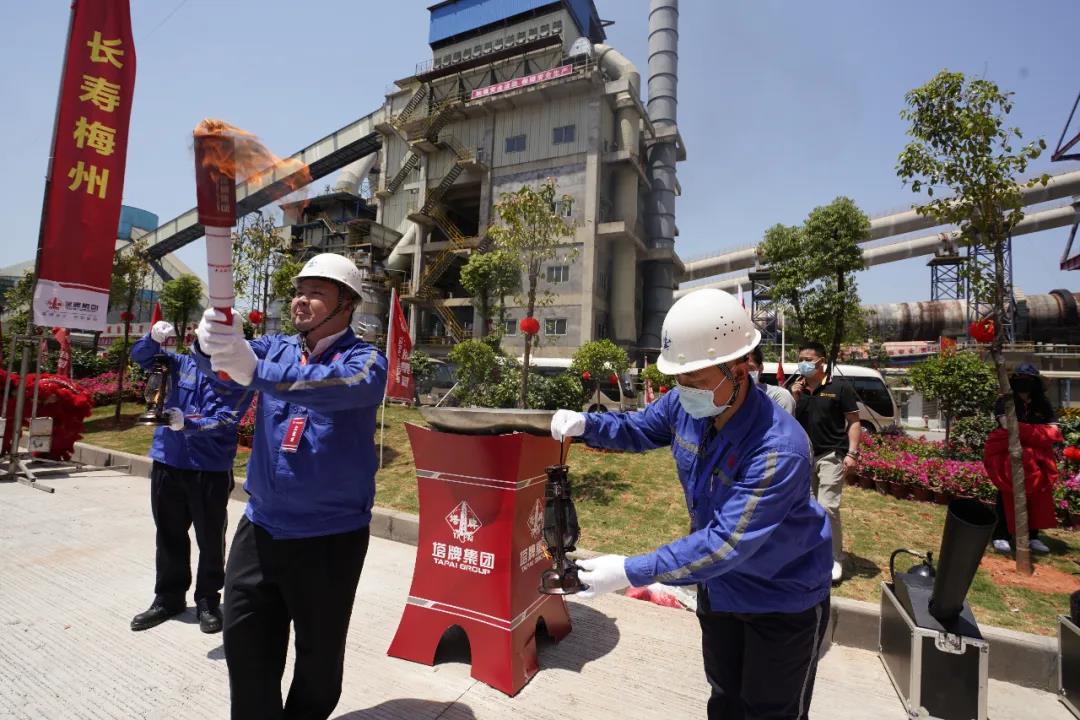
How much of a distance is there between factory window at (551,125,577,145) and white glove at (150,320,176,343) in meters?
29.5

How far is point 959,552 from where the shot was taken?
259cm

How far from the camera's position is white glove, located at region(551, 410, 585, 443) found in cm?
230

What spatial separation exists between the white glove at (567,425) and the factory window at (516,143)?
105 ft

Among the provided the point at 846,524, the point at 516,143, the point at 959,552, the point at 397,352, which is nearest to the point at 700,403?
the point at 959,552

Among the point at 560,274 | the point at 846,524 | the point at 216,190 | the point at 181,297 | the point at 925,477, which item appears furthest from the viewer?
the point at 560,274

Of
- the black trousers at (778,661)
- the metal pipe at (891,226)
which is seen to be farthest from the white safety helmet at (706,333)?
the metal pipe at (891,226)

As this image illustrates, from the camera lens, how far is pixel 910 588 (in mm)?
3062

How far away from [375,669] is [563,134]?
102 feet

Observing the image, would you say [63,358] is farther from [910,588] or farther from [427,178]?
[427,178]

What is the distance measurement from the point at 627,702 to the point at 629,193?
102 feet

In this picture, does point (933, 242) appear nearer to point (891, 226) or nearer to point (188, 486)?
point (891, 226)

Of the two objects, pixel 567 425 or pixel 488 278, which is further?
pixel 488 278

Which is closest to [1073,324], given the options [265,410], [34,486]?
[265,410]

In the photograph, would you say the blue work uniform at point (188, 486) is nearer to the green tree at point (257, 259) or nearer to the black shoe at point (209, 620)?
the black shoe at point (209, 620)
